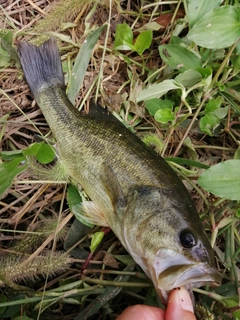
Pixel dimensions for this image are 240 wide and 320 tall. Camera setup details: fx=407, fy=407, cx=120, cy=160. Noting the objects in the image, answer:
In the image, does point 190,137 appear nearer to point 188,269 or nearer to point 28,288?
point 188,269

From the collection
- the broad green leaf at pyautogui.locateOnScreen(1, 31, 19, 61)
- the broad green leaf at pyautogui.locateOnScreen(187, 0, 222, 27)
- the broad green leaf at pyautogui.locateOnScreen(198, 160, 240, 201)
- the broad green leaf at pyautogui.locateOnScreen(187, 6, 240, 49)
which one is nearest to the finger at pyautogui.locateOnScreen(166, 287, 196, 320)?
the broad green leaf at pyautogui.locateOnScreen(198, 160, 240, 201)

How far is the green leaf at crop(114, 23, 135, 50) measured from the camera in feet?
7.85

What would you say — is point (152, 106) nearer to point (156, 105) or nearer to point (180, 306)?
point (156, 105)

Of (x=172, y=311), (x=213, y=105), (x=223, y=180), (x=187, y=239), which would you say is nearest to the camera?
(x=172, y=311)

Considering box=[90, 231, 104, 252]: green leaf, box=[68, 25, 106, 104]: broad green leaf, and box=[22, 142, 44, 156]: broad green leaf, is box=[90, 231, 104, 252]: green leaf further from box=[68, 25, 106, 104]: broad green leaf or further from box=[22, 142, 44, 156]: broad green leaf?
box=[68, 25, 106, 104]: broad green leaf

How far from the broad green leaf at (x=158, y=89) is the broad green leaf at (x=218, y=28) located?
0.25 metres

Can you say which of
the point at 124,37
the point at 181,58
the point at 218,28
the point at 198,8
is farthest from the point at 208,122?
the point at 124,37

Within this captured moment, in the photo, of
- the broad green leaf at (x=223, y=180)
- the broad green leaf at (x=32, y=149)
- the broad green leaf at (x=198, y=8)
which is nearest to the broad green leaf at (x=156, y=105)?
the broad green leaf at (x=198, y=8)

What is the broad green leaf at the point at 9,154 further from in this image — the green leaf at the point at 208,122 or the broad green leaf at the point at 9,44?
the green leaf at the point at 208,122

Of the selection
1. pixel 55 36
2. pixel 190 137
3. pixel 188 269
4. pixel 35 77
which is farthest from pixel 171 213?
pixel 55 36

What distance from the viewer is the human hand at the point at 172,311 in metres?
1.62

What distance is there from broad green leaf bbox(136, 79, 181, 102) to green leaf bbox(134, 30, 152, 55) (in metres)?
0.33

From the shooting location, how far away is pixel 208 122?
7.38 feet

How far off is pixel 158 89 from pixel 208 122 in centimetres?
34
